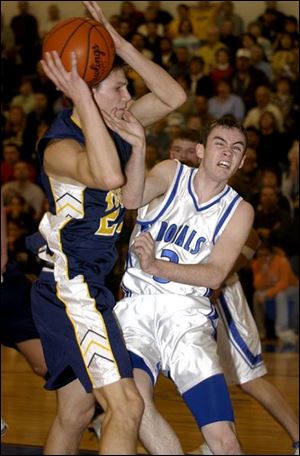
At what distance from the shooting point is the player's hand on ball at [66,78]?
427 centimetres

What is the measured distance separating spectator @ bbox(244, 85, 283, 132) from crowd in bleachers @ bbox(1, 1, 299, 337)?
13 mm

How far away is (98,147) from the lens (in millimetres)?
4242

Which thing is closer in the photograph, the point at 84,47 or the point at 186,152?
the point at 84,47

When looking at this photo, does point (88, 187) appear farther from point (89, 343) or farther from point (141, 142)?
point (89, 343)

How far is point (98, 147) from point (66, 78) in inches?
13.1

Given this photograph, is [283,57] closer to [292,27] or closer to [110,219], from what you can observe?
[292,27]

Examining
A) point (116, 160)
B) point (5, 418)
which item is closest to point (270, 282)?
point (5, 418)

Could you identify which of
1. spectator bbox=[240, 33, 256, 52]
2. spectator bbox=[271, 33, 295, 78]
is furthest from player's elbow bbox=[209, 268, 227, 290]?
spectator bbox=[240, 33, 256, 52]

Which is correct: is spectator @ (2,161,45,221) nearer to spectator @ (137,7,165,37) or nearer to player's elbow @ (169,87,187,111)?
spectator @ (137,7,165,37)

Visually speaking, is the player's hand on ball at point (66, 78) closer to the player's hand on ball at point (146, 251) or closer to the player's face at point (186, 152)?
the player's hand on ball at point (146, 251)

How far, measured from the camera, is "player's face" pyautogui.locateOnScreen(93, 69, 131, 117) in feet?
15.5

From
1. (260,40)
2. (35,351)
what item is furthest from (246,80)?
(35,351)

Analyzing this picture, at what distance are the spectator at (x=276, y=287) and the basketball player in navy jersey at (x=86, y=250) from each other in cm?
685

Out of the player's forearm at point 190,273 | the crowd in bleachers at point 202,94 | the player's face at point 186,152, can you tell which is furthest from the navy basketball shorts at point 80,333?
the crowd in bleachers at point 202,94
